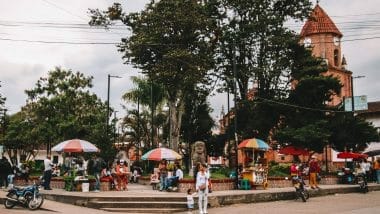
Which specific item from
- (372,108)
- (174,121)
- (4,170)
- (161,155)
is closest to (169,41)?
(174,121)

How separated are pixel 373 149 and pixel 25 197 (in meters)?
26.0

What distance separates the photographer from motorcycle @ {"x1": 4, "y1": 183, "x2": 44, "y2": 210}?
1773 centimetres

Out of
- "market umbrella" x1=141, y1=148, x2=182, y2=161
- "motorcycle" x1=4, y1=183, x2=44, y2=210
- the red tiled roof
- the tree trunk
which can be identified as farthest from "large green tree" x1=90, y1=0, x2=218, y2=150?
the red tiled roof

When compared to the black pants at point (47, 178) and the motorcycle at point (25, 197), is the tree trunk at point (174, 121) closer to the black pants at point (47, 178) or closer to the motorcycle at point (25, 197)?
the black pants at point (47, 178)

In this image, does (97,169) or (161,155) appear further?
(161,155)

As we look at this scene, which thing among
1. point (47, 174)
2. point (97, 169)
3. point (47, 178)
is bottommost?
point (47, 178)

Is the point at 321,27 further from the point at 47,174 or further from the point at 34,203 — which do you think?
the point at 34,203

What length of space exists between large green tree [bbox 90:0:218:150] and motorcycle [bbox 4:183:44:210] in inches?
611

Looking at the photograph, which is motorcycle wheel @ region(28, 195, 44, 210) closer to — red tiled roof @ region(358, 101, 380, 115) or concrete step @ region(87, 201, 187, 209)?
concrete step @ region(87, 201, 187, 209)

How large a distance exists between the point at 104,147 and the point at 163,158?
31.5 feet

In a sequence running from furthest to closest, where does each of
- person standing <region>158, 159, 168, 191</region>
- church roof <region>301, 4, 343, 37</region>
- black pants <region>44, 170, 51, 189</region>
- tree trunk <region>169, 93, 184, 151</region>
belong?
church roof <region>301, 4, 343, 37</region>, tree trunk <region>169, 93, 184, 151</region>, person standing <region>158, 159, 168, 191</region>, black pants <region>44, 170, 51, 189</region>

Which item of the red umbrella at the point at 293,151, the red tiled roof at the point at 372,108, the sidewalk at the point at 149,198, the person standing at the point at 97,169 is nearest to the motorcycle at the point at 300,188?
the sidewalk at the point at 149,198

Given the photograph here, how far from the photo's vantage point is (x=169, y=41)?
3262 cm

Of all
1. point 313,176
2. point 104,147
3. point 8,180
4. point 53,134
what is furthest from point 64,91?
point 313,176
